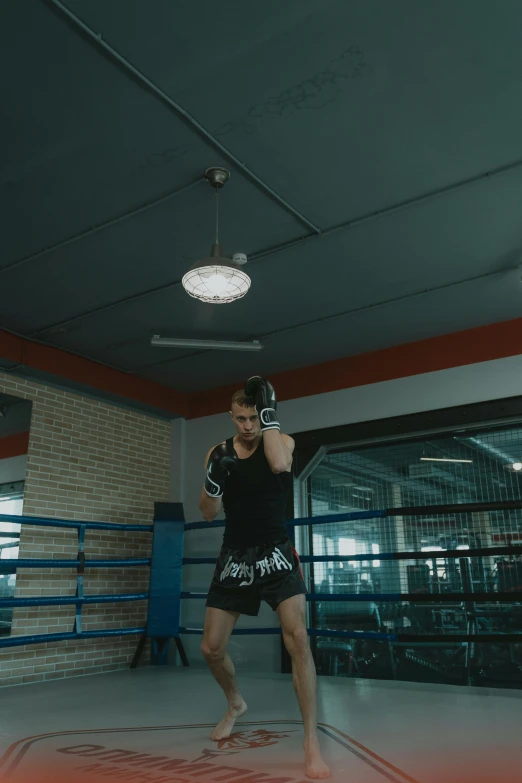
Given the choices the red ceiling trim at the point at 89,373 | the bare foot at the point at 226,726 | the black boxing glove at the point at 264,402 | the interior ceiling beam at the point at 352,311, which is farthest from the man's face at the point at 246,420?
the red ceiling trim at the point at 89,373

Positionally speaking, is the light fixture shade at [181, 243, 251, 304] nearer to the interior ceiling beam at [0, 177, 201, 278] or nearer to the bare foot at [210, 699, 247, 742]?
the interior ceiling beam at [0, 177, 201, 278]

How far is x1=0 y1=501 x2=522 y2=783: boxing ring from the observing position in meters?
2.20

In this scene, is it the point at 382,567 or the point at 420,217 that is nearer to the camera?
the point at 420,217

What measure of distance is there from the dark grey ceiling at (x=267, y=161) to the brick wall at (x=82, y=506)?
3.09 ft

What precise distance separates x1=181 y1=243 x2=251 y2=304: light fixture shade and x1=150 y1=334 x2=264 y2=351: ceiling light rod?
1.47 meters

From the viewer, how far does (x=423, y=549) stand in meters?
4.88

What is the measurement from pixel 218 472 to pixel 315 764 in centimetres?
114

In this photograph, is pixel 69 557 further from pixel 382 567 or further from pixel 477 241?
pixel 477 241

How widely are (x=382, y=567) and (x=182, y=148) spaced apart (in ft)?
11.4

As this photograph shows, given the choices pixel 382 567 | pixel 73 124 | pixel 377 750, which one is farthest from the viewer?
pixel 382 567

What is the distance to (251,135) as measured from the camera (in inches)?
121

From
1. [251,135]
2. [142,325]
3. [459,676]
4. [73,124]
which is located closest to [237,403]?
[251,135]

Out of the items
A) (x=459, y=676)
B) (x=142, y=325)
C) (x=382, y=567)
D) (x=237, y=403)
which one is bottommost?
(x=459, y=676)

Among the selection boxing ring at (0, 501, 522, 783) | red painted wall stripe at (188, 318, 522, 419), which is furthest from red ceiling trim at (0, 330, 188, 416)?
boxing ring at (0, 501, 522, 783)
